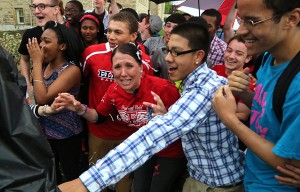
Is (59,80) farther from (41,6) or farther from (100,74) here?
(41,6)

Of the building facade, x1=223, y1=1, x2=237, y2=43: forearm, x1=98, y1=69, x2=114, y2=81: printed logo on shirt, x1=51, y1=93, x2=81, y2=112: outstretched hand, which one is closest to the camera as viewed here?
x1=51, y1=93, x2=81, y2=112: outstretched hand

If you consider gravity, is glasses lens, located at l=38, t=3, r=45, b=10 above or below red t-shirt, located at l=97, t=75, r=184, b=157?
above

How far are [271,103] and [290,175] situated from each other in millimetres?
340

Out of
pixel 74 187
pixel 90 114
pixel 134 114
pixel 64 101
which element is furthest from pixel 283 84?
pixel 90 114

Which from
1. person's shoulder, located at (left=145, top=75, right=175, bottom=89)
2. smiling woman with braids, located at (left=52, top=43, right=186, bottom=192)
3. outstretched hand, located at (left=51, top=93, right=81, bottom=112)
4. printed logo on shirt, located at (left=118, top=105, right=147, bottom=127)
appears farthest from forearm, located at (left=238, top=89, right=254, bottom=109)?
outstretched hand, located at (left=51, top=93, right=81, bottom=112)

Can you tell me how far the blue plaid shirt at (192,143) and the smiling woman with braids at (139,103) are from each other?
44cm

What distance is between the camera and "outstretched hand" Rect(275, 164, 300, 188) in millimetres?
1334

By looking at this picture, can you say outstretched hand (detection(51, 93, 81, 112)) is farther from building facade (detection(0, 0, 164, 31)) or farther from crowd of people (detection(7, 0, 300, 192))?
building facade (detection(0, 0, 164, 31))

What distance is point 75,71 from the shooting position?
2.84 meters

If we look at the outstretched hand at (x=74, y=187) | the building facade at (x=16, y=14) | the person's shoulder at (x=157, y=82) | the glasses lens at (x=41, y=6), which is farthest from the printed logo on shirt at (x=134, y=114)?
the building facade at (x=16, y=14)

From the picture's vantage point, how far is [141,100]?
261 cm

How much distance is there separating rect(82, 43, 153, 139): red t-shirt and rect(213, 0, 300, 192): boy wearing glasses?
1.65 metres

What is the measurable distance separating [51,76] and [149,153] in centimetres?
175

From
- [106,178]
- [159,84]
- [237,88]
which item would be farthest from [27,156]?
[159,84]
